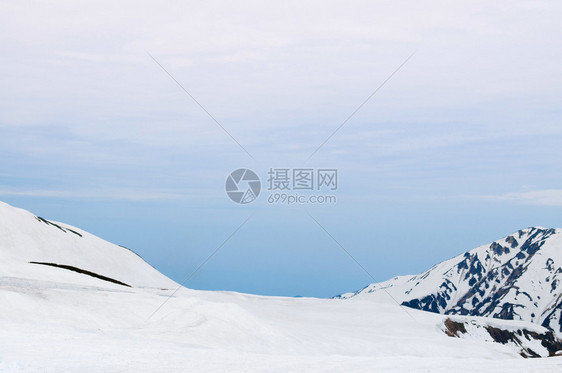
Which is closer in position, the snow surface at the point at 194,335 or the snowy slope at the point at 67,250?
the snow surface at the point at 194,335

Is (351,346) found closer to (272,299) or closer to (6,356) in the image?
(6,356)

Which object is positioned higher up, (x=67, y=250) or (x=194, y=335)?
(x=194, y=335)

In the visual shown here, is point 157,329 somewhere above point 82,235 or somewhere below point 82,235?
above

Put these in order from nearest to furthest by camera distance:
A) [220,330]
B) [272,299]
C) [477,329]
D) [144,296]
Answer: [220,330]
[144,296]
[272,299]
[477,329]

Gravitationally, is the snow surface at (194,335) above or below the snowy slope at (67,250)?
above

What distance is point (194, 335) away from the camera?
32.4 meters

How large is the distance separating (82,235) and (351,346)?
83.7 m

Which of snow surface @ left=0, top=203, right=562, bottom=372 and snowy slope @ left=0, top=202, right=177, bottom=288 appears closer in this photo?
snow surface @ left=0, top=203, right=562, bottom=372

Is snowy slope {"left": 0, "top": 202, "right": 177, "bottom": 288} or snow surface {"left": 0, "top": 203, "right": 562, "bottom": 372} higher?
snow surface {"left": 0, "top": 203, "right": 562, "bottom": 372}

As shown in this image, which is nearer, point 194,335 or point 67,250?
point 194,335

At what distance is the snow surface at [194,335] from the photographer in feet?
62.2

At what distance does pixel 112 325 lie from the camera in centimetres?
3406

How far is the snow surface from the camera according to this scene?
746 inches

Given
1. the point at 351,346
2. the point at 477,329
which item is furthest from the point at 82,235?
the point at 351,346
